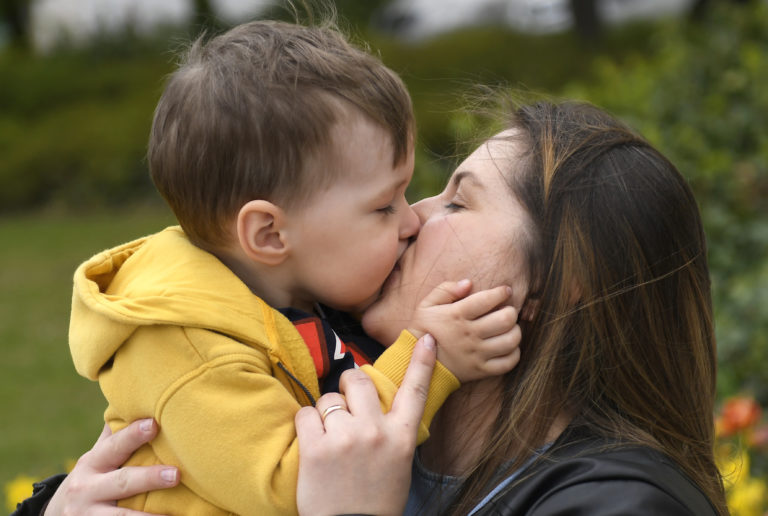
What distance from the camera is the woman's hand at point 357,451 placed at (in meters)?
1.82

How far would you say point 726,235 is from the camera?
5508mm

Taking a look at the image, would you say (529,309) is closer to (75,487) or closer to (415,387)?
(415,387)

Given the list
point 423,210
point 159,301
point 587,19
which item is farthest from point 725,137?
point 587,19

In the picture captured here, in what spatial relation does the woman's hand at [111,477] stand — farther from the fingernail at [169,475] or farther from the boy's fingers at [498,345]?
the boy's fingers at [498,345]

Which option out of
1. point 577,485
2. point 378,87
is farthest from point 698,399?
point 378,87

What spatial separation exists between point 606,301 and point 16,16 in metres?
19.1

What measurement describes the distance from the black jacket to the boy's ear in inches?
A: 28.1

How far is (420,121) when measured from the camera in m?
12.1

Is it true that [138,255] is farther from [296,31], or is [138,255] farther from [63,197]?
[63,197]

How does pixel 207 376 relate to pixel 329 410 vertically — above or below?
above

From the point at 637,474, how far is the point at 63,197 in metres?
13.0

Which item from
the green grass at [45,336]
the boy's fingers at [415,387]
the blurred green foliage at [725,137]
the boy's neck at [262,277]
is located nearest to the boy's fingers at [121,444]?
the boy's neck at [262,277]

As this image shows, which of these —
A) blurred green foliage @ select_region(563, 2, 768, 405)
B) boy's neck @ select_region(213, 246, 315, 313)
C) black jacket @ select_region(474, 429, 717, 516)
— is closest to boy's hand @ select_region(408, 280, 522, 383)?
black jacket @ select_region(474, 429, 717, 516)

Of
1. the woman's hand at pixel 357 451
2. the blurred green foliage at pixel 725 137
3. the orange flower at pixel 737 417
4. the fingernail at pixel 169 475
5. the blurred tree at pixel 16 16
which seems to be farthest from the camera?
the blurred tree at pixel 16 16
